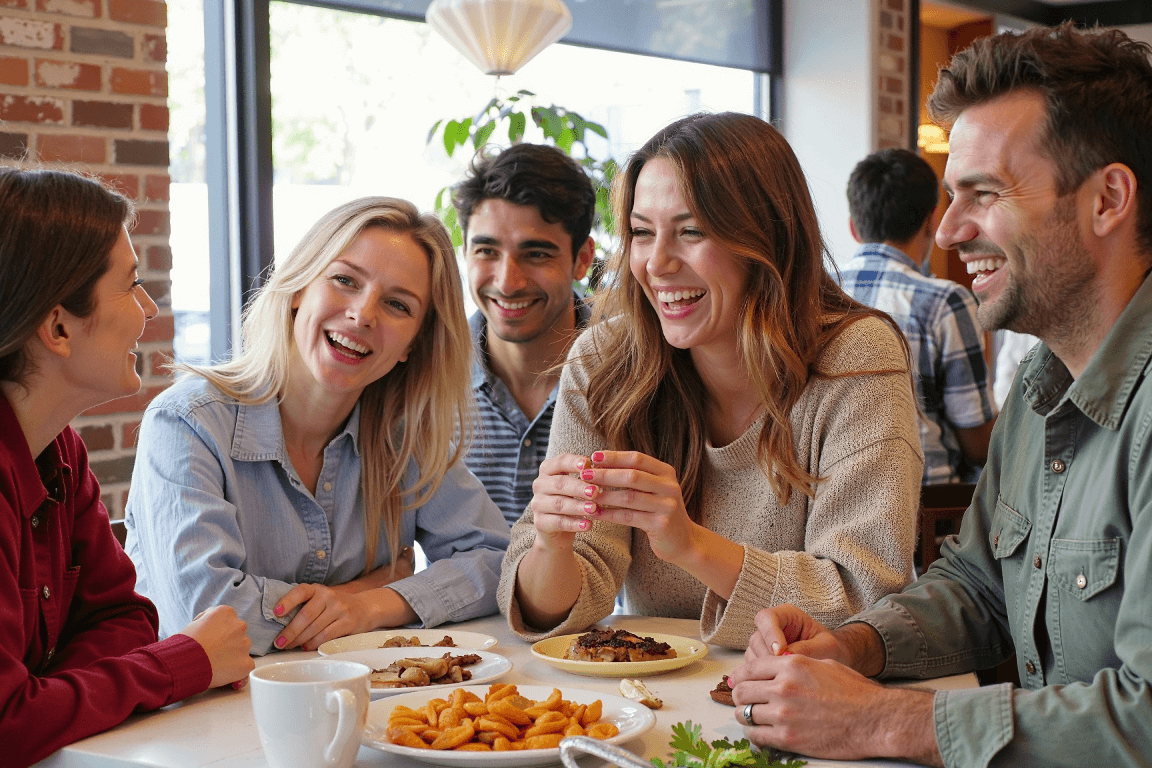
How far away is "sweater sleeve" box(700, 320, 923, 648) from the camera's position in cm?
170

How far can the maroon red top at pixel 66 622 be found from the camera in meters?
1.27

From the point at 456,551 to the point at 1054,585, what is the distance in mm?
1058

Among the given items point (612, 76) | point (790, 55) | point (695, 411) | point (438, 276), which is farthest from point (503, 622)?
point (790, 55)

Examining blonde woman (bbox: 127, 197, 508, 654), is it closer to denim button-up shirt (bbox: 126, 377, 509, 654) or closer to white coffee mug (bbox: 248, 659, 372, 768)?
denim button-up shirt (bbox: 126, 377, 509, 654)

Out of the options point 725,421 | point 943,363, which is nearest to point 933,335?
point 943,363

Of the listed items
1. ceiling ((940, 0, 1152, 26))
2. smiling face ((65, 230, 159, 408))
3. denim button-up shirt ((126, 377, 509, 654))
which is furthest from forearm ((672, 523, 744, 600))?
ceiling ((940, 0, 1152, 26))

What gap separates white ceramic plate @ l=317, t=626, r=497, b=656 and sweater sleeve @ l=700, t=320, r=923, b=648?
0.33m

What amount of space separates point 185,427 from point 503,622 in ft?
2.01

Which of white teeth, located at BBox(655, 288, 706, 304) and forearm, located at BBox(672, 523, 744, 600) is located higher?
white teeth, located at BBox(655, 288, 706, 304)

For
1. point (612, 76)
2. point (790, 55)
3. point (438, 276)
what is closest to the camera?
point (438, 276)

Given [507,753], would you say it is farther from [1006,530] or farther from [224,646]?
[1006,530]

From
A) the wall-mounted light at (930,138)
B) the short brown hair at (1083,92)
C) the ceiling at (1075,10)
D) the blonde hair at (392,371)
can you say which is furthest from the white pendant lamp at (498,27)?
the ceiling at (1075,10)

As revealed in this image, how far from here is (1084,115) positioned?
4.66 feet

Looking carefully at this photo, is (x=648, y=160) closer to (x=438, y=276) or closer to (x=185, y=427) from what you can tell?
(x=438, y=276)
